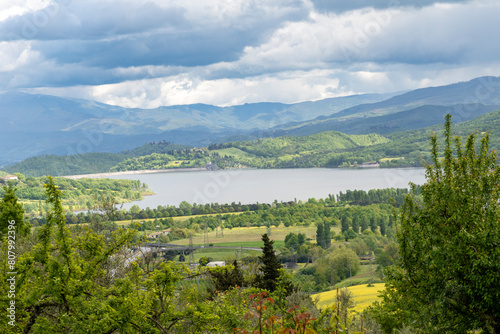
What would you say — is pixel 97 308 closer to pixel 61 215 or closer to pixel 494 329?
pixel 61 215

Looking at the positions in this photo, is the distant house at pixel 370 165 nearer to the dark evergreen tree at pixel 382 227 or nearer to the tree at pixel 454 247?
the dark evergreen tree at pixel 382 227

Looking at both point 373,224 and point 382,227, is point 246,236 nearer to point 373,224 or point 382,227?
point 373,224

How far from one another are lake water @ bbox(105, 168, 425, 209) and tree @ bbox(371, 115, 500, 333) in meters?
95.4

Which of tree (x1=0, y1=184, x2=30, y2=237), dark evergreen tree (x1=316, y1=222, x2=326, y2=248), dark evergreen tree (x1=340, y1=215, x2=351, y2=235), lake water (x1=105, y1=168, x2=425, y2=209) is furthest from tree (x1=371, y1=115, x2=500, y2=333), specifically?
lake water (x1=105, y1=168, x2=425, y2=209)

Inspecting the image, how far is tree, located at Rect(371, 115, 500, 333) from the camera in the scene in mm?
7172

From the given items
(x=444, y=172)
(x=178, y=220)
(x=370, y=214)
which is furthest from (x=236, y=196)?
(x=444, y=172)

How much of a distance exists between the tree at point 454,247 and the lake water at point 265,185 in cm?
9542

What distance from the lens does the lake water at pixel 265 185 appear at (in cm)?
12238

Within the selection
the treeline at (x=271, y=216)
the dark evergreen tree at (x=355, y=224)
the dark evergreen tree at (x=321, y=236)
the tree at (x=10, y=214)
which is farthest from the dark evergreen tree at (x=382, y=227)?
the tree at (x=10, y=214)

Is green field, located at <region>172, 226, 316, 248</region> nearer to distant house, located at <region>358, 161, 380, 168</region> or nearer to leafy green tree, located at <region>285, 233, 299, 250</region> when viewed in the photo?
leafy green tree, located at <region>285, 233, 299, 250</region>

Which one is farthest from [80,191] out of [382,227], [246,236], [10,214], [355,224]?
[10,214]

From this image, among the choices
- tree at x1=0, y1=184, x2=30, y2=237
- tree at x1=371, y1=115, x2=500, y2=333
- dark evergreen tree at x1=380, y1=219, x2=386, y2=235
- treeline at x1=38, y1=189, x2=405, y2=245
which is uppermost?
tree at x1=0, y1=184, x2=30, y2=237

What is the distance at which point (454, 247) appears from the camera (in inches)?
291

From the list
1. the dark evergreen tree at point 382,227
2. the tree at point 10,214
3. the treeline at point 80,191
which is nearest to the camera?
the tree at point 10,214
